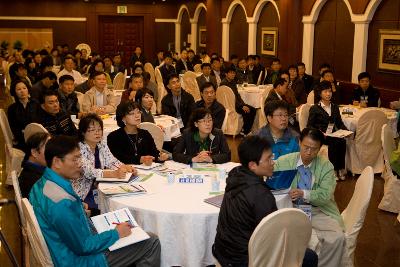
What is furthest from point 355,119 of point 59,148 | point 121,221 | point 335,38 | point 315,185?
point 59,148

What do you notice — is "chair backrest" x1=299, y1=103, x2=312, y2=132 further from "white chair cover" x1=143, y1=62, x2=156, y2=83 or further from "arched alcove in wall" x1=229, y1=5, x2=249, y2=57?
"arched alcove in wall" x1=229, y1=5, x2=249, y2=57

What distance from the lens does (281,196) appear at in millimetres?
3553

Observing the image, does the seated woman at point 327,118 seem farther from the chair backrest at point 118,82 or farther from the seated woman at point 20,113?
the chair backrest at point 118,82

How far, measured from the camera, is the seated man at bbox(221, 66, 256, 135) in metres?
8.91

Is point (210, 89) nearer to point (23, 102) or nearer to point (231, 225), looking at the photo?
point (23, 102)

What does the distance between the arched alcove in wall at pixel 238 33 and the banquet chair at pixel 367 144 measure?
8.34 metres

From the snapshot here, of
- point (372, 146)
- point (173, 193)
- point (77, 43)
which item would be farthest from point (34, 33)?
point (173, 193)

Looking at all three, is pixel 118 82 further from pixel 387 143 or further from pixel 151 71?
pixel 387 143

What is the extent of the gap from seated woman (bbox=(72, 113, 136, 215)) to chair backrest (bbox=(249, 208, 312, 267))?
1687 mm

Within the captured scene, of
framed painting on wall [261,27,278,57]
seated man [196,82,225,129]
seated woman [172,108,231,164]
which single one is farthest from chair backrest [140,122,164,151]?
framed painting on wall [261,27,278,57]

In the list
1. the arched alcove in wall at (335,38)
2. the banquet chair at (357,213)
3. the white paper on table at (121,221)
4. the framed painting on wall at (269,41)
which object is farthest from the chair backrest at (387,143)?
the framed painting on wall at (269,41)

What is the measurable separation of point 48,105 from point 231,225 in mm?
3553

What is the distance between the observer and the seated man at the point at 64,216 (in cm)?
268

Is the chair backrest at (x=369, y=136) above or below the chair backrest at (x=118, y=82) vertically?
below
